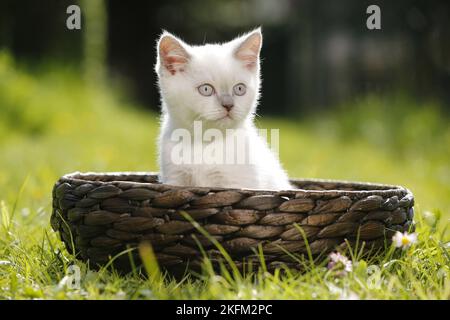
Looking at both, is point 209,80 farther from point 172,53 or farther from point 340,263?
point 340,263

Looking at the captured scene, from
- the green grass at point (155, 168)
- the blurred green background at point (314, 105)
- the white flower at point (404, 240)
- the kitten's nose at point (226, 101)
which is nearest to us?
the green grass at point (155, 168)

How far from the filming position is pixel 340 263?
5.97ft

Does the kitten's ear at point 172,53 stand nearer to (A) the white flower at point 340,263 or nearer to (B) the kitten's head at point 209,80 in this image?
(B) the kitten's head at point 209,80

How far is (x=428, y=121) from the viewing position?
6.18 metres

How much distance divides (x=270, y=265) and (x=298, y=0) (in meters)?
11.3

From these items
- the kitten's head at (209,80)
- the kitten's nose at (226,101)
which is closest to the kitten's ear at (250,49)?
the kitten's head at (209,80)

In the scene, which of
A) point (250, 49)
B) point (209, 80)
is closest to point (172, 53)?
point (209, 80)

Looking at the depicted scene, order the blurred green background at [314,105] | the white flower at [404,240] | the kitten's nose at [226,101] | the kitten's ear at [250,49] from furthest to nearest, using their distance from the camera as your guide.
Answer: the blurred green background at [314,105] → the kitten's ear at [250,49] → the kitten's nose at [226,101] → the white flower at [404,240]

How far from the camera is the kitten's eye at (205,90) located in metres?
2.14

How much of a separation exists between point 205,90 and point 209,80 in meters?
0.04

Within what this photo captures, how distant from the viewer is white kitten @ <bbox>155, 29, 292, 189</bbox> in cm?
214

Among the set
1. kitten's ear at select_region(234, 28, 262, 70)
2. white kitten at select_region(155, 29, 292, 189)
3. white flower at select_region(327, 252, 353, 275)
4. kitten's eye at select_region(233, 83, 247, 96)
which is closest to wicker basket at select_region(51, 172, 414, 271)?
white flower at select_region(327, 252, 353, 275)
